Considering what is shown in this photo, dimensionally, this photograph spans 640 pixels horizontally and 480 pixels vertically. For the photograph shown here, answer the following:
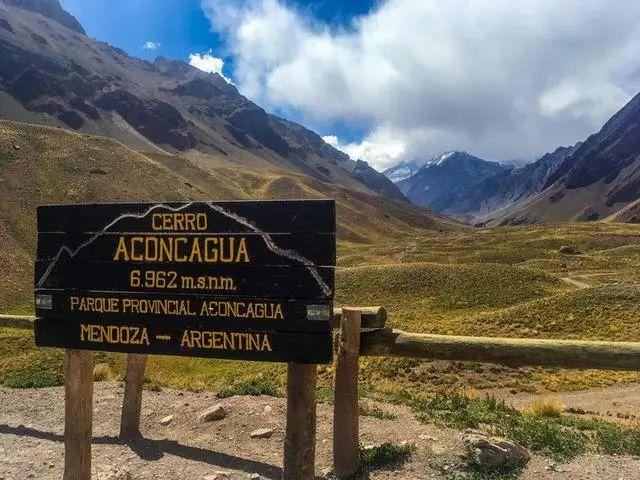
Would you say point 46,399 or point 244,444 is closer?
point 244,444

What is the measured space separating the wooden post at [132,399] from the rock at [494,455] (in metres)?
6.51

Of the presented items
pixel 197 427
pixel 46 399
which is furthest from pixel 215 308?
pixel 46 399

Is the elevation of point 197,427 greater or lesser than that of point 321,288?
lesser

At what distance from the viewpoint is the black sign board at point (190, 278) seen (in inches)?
265

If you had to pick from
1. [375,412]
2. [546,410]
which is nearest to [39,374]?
[375,412]

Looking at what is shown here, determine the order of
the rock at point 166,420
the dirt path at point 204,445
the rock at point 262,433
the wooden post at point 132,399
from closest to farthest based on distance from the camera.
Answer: the dirt path at point 204,445, the rock at point 262,433, the wooden post at point 132,399, the rock at point 166,420

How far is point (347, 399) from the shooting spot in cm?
852

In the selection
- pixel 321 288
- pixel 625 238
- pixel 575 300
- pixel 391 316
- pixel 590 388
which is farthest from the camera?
pixel 625 238

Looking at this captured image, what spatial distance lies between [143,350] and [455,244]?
11025 centimetres

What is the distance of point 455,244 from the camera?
113 meters

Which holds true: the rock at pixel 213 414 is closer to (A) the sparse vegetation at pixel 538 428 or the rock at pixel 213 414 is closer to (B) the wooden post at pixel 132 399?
(B) the wooden post at pixel 132 399

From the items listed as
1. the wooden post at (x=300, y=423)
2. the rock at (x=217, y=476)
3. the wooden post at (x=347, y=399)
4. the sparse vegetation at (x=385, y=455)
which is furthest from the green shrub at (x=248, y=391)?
the wooden post at (x=300, y=423)

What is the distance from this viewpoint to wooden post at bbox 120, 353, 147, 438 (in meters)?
10.7

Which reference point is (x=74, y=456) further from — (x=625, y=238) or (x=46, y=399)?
(x=625, y=238)
